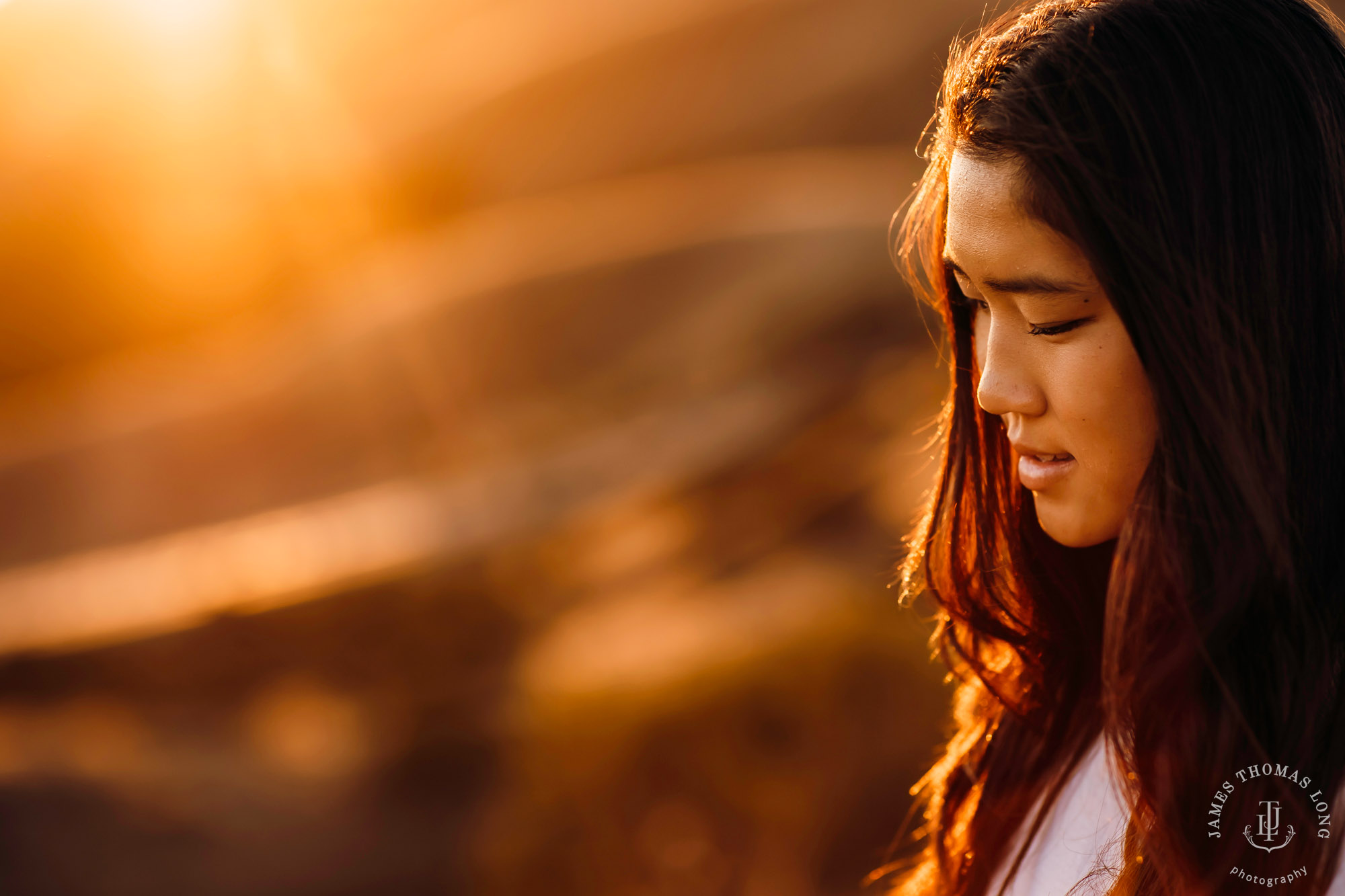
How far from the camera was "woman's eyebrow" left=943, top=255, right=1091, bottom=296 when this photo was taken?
0.93 m

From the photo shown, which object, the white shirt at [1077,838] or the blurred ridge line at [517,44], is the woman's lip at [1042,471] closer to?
the white shirt at [1077,838]

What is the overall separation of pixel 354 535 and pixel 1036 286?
15.5 ft

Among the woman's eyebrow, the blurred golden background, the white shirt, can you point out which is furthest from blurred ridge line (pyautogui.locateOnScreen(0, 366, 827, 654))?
the woman's eyebrow

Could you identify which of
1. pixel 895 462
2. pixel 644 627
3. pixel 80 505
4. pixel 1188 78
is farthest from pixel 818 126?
pixel 1188 78

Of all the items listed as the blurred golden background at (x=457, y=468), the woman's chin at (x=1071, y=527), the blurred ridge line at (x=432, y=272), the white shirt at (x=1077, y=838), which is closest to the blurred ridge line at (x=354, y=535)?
the blurred golden background at (x=457, y=468)

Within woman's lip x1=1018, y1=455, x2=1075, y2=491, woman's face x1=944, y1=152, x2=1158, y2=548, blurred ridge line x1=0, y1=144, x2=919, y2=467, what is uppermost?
blurred ridge line x1=0, y1=144, x2=919, y2=467

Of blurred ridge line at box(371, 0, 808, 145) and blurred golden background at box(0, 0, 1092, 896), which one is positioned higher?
blurred ridge line at box(371, 0, 808, 145)

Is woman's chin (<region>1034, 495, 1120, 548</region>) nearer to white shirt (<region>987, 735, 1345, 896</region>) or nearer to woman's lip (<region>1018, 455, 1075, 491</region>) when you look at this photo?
woman's lip (<region>1018, 455, 1075, 491</region>)

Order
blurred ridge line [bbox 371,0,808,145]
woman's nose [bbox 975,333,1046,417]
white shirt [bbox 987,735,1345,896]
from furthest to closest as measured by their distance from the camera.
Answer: blurred ridge line [bbox 371,0,808,145]
white shirt [bbox 987,735,1345,896]
woman's nose [bbox 975,333,1046,417]

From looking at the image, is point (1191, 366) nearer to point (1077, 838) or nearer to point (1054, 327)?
point (1054, 327)

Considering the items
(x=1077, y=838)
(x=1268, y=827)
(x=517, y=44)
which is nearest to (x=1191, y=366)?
(x=1268, y=827)

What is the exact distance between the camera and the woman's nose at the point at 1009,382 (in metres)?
1.00

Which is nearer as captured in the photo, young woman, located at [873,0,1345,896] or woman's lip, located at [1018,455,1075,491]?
young woman, located at [873,0,1345,896]

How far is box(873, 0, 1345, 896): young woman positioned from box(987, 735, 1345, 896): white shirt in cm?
8
